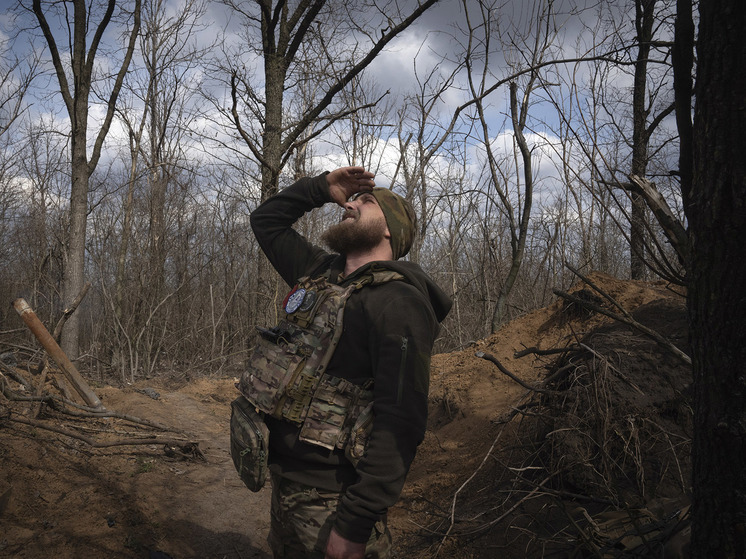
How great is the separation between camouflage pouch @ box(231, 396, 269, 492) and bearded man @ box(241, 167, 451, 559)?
0.21ft

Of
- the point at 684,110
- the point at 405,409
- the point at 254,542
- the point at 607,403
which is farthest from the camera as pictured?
the point at 254,542

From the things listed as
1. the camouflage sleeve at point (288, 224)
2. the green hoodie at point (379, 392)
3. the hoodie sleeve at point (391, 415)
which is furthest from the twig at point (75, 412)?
the hoodie sleeve at point (391, 415)

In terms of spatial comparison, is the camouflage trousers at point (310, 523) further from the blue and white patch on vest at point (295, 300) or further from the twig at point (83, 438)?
the twig at point (83, 438)

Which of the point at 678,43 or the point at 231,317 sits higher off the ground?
the point at 678,43

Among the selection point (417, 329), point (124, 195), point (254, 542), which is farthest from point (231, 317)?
point (417, 329)

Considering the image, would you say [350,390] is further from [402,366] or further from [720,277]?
[720,277]

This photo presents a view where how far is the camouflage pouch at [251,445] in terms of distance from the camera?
6.80 feet

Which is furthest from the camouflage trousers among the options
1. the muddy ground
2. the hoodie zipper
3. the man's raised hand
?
the man's raised hand

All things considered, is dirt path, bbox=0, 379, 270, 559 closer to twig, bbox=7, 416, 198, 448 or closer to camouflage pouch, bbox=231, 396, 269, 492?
twig, bbox=7, 416, 198, 448

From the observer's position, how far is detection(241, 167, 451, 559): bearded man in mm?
1818

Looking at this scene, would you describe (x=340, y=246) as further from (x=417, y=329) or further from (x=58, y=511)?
(x=58, y=511)

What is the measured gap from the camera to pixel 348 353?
206 centimetres

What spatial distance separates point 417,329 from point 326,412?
1.58ft

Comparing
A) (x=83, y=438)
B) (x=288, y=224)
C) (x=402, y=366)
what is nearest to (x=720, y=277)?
(x=402, y=366)
